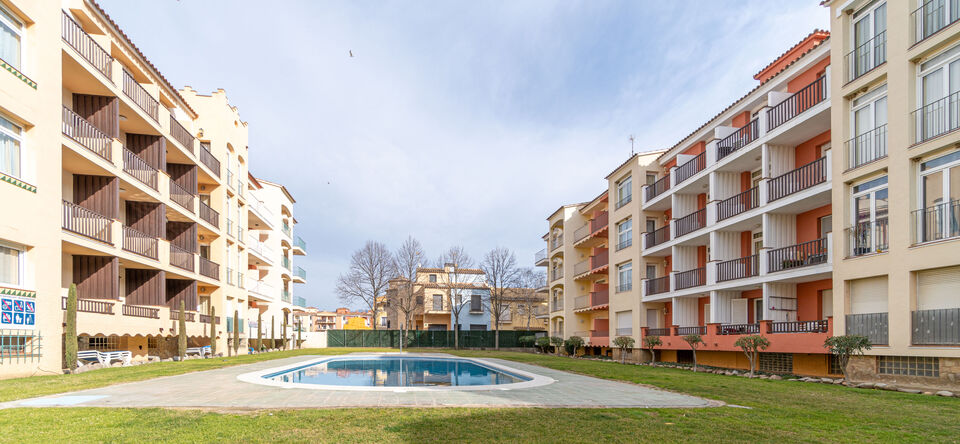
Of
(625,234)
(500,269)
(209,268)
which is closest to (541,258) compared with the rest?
(500,269)

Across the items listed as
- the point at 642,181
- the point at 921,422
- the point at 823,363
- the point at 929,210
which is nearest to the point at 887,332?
the point at 929,210

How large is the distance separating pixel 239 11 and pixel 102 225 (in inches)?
352

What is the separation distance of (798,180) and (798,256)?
2496 millimetres

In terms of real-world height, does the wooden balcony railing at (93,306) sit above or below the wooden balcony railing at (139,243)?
below

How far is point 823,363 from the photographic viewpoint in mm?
18547

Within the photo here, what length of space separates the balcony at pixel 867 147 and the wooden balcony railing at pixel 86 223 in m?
22.4

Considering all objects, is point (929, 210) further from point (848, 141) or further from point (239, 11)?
point (239, 11)

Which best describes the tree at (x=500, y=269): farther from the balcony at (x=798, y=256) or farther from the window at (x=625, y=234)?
the balcony at (x=798, y=256)

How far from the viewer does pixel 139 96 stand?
896 inches

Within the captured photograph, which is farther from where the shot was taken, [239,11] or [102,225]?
[102,225]

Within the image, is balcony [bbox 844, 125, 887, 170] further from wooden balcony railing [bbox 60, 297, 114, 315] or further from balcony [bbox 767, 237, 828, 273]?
wooden balcony railing [bbox 60, 297, 114, 315]

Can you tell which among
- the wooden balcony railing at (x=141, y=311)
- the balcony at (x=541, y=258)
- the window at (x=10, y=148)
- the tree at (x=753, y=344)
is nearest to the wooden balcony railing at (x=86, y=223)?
the window at (x=10, y=148)

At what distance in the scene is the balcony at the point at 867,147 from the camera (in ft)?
50.2

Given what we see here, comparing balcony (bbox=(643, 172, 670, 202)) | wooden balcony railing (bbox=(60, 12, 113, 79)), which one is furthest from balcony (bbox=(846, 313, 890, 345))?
wooden balcony railing (bbox=(60, 12, 113, 79))
